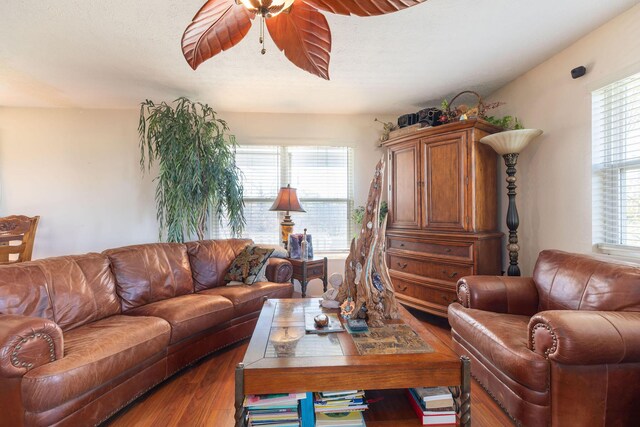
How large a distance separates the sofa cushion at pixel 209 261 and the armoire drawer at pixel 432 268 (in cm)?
177

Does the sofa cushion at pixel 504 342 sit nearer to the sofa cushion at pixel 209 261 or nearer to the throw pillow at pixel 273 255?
the throw pillow at pixel 273 255

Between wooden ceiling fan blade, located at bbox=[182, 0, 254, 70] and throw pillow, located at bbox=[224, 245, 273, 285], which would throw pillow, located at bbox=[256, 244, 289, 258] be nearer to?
throw pillow, located at bbox=[224, 245, 273, 285]

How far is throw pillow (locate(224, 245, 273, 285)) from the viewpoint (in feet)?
9.28

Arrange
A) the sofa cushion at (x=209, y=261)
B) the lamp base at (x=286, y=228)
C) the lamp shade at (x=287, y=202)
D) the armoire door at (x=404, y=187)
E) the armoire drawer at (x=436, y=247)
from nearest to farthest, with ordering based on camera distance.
Result: the armoire drawer at (x=436, y=247)
the sofa cushion at (x=209, y=261)
the armoire door at (x=404, y=187)
the lamp shade at (x=287, y=202)
the lamp base at (x=286, y=228)

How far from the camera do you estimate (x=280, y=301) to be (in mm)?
2133

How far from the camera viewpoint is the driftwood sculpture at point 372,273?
1.71 meters

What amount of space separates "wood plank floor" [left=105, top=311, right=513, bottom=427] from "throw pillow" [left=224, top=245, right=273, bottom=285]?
0.85m

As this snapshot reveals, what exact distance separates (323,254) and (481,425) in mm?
2544

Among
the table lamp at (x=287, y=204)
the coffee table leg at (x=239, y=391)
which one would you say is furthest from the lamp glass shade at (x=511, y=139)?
the coffee table leg at (x=239, y=391)

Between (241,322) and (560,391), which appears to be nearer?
(560,391)

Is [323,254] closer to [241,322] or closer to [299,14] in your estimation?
[241,322]

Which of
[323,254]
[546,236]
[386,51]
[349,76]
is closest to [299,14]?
[386,51]

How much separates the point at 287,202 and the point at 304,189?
60 centimetres

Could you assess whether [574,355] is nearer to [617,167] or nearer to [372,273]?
[372,273]
